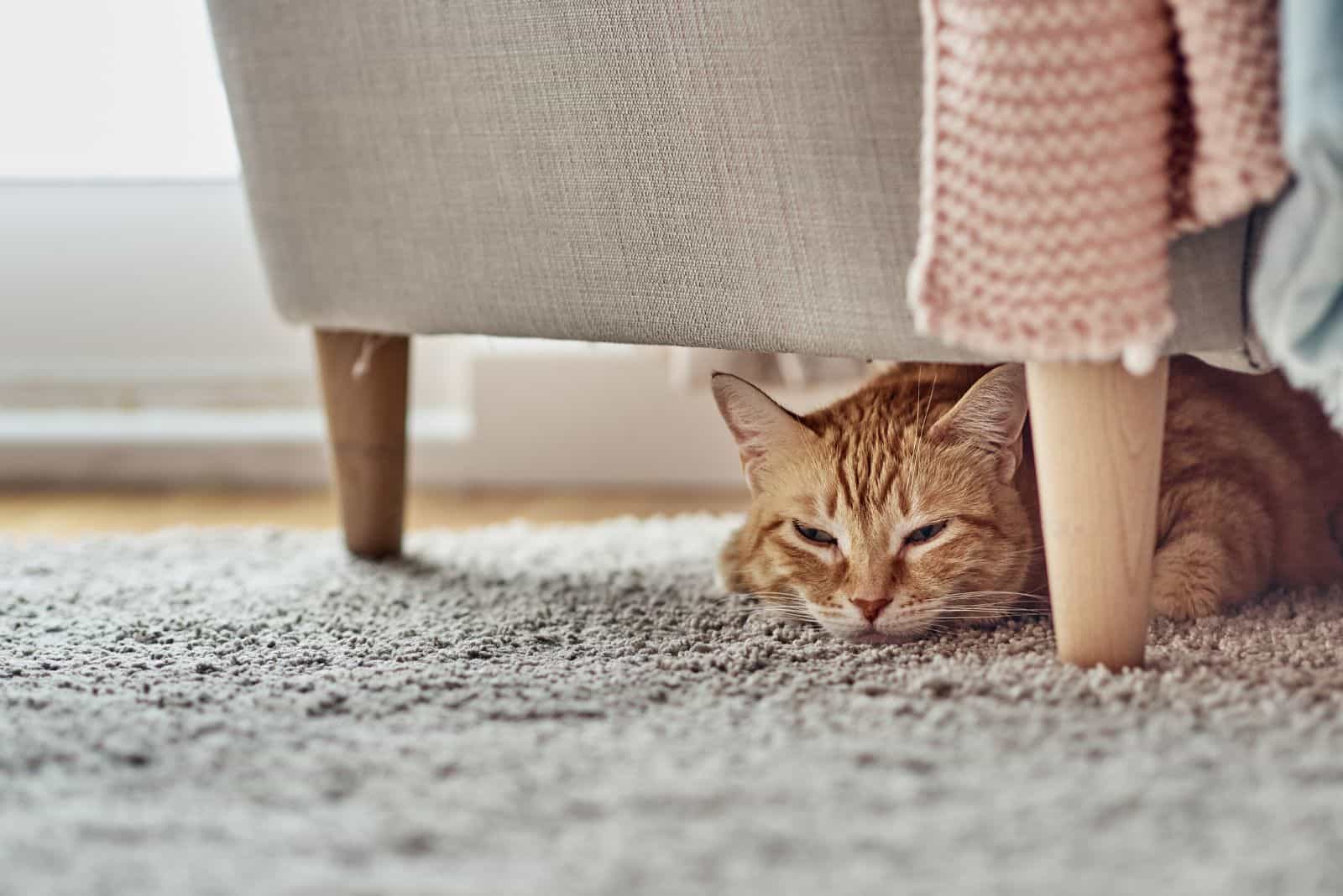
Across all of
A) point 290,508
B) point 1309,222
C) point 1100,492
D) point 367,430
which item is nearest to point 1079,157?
point 1309,222

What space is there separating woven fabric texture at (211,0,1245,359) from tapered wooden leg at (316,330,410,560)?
0.08 m

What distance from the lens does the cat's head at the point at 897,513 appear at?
3.69 feet

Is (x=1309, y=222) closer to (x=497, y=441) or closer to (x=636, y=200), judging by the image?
(x=636, y=200)

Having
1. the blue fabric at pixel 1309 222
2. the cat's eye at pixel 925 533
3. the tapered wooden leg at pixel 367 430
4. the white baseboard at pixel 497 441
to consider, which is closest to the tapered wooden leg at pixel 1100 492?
the blue fabric at pixel 1309 222

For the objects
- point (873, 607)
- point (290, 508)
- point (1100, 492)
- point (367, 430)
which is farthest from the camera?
point (290, 508)

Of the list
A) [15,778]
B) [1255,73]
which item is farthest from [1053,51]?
[15,778]

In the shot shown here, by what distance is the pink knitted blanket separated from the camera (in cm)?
77

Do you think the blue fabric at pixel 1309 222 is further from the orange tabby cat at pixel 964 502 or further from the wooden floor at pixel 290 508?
the wooden floor at pixel 290 508

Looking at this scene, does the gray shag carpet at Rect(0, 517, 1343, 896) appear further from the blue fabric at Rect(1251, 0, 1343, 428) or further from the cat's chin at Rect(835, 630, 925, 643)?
the blue fabric at Rect(1251, 0, 1343, 428)

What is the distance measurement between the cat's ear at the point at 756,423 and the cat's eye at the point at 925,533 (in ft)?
0.48

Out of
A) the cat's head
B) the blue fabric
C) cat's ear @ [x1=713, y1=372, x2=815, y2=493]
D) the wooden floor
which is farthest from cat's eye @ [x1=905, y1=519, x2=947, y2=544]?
the wooden floor

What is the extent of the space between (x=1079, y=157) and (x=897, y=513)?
1.43 feet

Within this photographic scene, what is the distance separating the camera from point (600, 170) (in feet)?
3.71

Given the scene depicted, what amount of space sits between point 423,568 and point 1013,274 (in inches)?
35.1
